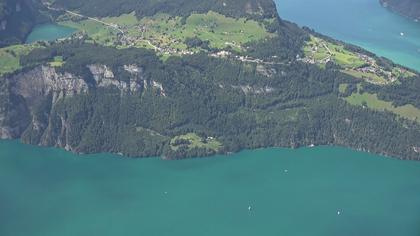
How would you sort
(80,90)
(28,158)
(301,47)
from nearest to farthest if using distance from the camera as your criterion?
(28,158)
(80,90)
(301,47)

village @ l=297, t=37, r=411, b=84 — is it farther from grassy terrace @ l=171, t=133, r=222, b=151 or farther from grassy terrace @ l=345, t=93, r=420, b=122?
grassy terrace @ l=171, t=133, r=222, b=151

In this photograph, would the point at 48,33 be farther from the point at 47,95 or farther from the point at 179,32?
the point at 47,95

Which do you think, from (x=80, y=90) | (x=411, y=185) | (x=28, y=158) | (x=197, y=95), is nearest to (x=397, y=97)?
(x=411, y=185)

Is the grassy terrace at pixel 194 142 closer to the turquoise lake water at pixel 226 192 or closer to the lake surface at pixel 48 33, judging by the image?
the turquoise lake water at pixel 226 192

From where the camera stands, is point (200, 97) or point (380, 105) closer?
point (380, 105)

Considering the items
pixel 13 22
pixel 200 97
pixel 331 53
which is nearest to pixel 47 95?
pixel 200 97

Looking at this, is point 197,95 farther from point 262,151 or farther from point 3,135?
point 3,135
